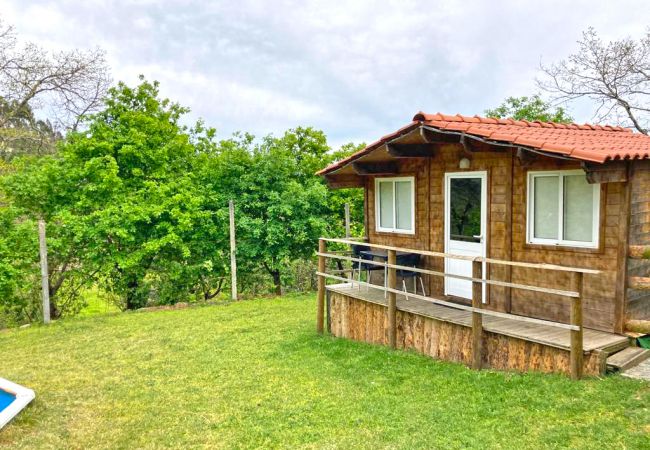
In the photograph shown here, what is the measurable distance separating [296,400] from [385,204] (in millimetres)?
4314

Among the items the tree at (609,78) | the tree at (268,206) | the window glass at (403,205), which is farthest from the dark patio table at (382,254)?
the tree at (609,78)

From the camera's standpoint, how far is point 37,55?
591 inches

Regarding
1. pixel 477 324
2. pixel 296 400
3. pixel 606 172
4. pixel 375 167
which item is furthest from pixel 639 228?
pixel 296 400

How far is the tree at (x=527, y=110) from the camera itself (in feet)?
54.9

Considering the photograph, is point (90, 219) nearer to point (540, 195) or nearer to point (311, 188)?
point (311, 188)

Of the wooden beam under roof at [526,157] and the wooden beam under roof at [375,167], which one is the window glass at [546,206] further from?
the wooden beam under roof at [375,167]

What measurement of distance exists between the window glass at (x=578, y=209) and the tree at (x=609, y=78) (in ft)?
46.1

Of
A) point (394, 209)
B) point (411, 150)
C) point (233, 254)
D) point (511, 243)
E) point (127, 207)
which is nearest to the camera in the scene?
point (511, 243)

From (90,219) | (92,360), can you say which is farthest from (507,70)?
(92,360)

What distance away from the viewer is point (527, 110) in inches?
660

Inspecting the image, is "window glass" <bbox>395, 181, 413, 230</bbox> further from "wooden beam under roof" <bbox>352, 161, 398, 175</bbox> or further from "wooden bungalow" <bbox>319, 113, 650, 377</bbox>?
"wooden beam under roof" <bbox>352, 161, 398, 175</bbox>

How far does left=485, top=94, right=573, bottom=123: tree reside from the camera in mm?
16734

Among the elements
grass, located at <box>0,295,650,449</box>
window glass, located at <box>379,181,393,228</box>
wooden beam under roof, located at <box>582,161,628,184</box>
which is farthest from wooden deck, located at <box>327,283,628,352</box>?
wooden beam under roof, located at <box>582,161,628,184</box>

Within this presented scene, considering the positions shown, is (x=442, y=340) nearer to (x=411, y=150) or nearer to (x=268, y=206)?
(x=411, y=150)
